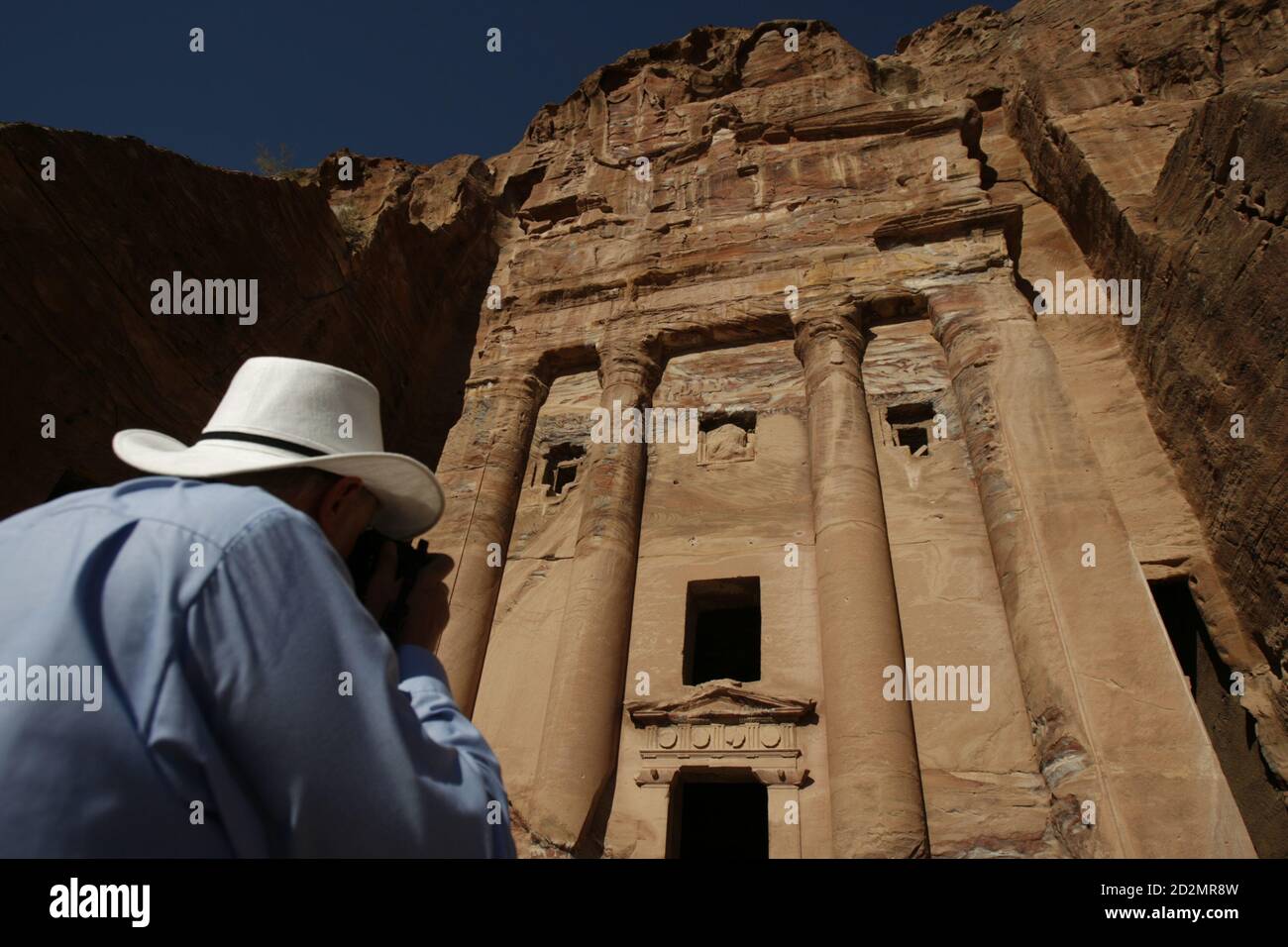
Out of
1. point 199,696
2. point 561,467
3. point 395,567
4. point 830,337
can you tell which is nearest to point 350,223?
point 561,467

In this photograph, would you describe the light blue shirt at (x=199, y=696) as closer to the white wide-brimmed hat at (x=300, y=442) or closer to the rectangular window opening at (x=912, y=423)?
the white wide-brimmed hat at (x=300, y=442)

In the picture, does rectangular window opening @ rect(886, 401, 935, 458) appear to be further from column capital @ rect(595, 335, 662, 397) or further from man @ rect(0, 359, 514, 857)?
man @ rect(0, 359, 514, 857)

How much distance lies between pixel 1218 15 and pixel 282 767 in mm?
19189

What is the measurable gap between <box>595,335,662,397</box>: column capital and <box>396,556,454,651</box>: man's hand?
10.7 metres

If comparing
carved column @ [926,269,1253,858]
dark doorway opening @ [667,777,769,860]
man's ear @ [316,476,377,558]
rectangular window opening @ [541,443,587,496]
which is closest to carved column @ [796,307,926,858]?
carved column @ [926,269,1253,858]

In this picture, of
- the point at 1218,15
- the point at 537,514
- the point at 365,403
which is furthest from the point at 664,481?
the point at 1218,15

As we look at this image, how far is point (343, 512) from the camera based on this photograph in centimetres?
201

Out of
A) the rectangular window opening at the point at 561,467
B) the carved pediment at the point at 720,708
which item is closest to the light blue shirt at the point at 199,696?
the carved pediment at the point at 720,708

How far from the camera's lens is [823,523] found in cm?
989

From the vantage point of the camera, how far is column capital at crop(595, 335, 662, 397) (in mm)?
12867

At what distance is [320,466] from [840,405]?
9782 millimetres

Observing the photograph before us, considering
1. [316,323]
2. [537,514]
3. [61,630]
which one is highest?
[316,323]

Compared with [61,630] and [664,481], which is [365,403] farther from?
[664,481]
